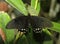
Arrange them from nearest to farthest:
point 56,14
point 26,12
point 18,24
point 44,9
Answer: point 18,24, point 26,12, point 44,9, point 56,14

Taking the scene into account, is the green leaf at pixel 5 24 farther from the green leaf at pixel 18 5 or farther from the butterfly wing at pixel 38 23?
the butterfly wing at pixel 38 23

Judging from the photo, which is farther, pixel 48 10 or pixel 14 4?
pixel 48 10

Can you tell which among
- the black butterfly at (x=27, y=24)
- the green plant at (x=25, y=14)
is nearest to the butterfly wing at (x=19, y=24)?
the black butterfly at (x=27, y=24)

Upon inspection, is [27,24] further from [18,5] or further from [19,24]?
[18,5]

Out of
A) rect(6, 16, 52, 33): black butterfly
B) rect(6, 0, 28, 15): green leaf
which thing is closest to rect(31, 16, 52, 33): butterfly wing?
rect(6, 16, 52, 33): black butterfly

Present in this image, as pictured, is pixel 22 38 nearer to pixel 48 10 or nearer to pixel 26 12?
pixel 26 12

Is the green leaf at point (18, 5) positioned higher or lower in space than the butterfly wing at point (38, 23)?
higher

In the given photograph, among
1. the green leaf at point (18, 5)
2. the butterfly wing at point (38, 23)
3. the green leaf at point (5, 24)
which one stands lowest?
the green leaf at point (5, 24)

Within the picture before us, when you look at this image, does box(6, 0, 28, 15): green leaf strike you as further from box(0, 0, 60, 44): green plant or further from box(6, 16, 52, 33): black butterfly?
box(6, 16, 52, 33): black butterfly

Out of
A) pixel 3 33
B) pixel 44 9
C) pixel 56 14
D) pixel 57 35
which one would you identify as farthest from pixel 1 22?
pixel 56 14

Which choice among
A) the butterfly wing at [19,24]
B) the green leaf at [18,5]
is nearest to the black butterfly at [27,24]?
the butterfly wing at [19,24]

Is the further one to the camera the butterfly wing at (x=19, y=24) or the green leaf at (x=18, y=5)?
the green leaf at (x=18, y=5)
